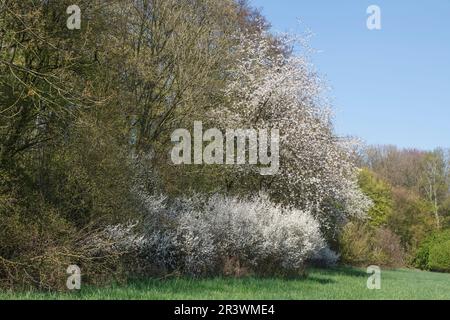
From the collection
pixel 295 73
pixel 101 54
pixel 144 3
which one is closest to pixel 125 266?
pixel 101 54

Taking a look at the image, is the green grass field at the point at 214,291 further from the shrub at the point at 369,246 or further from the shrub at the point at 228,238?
the shrub at the point at 369,246

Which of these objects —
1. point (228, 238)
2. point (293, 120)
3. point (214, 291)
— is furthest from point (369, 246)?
point (214, 291)

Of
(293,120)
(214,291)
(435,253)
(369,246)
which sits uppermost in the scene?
(293,120)

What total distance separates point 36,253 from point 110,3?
615 cm

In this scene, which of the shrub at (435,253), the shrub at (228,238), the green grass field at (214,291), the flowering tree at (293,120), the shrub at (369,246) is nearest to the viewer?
the green grass field at (214,291)

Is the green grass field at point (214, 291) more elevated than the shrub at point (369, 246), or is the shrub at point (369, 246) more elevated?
the green grass field at point (214, 291)

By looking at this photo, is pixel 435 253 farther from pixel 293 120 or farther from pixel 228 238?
pixel 228 238

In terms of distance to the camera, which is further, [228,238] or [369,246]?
[369,246]

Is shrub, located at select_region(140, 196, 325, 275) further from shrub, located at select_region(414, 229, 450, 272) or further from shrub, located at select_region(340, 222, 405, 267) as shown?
shrub, located at select_region(414, 229, 450, 272)

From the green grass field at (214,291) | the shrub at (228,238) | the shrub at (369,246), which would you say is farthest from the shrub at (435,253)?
the green grass field at (214,291)

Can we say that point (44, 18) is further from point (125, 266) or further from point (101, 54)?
point (125, 266)

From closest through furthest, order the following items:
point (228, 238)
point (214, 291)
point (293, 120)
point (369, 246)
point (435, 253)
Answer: point (214, 291), point (228, 238), point (293, 120), point (369, 246), point (435, 253)

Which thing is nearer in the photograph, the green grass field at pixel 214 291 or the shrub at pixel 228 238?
the green grass field at pixel 214 291
